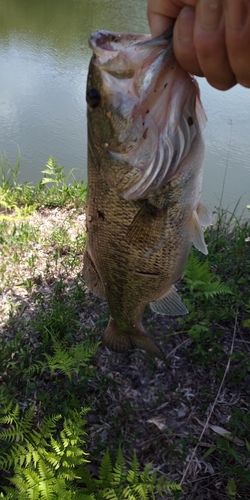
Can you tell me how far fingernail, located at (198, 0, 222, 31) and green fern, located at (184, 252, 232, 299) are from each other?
1.74 meters

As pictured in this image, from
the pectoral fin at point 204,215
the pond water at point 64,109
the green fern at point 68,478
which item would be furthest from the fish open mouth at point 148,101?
the pond water at point 64,109

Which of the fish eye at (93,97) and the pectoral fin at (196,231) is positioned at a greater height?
the fish eye at (93,97)

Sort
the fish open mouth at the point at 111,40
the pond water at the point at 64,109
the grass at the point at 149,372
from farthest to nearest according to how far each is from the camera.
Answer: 1. the pond water at the point at 64,109
2. the grass at the point at 149,372
3. the fish open mouth at the point at 111,40

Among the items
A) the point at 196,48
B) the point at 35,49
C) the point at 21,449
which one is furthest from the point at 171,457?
the point at 35,49

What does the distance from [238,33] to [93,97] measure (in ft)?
1.61

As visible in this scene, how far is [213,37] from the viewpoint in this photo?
43.6 inches

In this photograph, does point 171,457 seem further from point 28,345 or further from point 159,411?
point 28,345

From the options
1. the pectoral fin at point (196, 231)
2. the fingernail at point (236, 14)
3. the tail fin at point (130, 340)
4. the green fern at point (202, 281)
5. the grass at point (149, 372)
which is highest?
the fingernail at point (236, 14)

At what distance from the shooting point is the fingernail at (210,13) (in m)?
1.07

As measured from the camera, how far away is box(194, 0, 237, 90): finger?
1.08 meters

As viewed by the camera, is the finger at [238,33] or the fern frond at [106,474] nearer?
the finger at [238,33]

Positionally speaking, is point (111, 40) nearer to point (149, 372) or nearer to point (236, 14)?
point (236, 14)

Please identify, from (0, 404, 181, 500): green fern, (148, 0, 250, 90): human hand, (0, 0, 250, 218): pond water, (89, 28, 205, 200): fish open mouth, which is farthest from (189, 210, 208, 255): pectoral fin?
(0, 0, 250, 218): pond water

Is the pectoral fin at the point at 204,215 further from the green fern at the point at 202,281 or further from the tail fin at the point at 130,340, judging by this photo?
the green fern at the point at 202,281
